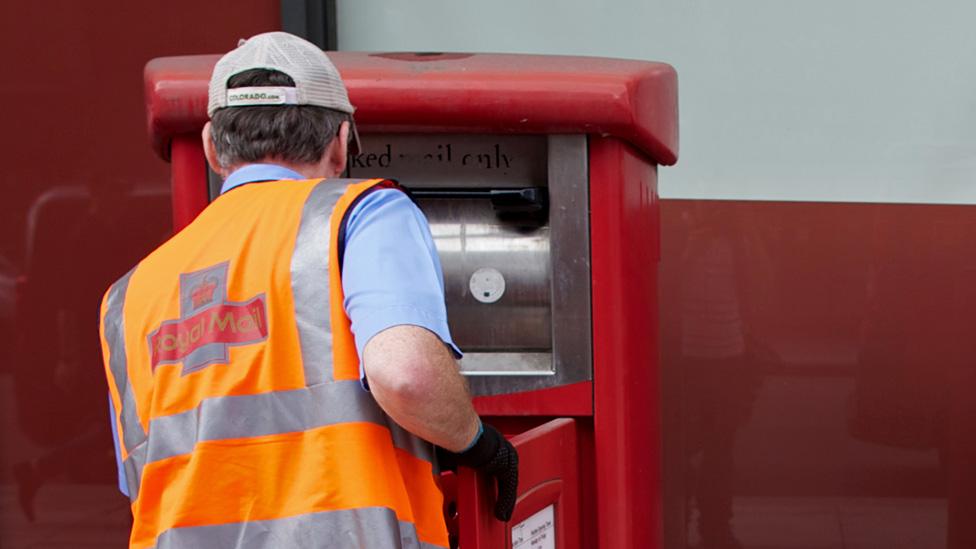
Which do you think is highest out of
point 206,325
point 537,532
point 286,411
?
point 206,325

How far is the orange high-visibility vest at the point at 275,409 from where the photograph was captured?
148cm

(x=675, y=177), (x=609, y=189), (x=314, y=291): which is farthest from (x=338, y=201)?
(x=675, y=177)

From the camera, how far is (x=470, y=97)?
2.11 metres

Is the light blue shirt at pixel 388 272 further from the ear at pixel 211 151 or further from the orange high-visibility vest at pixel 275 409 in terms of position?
the ear at pixel 211 151

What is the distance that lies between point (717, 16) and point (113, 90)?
193 cm

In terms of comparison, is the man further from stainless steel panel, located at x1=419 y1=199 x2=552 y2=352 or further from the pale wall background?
the pale wall background

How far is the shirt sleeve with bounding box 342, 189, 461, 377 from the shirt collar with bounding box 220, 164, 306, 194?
179 millimetres

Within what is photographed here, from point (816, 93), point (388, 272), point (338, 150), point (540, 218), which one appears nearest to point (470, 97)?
point (540, 218)

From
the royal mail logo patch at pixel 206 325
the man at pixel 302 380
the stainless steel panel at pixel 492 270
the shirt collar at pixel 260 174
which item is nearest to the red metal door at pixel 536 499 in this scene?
the man at pixel 302 380

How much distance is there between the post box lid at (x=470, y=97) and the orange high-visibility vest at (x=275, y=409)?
22.9 inches

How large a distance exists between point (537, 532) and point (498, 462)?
1.54 feet

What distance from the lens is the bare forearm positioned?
141cm

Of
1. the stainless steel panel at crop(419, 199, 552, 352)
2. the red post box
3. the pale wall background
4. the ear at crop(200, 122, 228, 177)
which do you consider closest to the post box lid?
the red post box

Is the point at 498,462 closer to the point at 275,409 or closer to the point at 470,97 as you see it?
the point at 275,409
